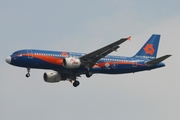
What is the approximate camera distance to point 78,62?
82.0m

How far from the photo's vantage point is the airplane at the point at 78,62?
8106 cm

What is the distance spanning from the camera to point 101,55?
273 feet

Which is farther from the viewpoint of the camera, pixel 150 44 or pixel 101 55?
pixel 150 44

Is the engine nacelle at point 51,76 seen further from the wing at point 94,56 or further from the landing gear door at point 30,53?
the landing gear door at point 30,53

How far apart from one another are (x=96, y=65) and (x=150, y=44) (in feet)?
44.4

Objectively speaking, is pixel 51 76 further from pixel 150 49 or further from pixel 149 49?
pixel 150 49

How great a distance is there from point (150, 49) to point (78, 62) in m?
16.3

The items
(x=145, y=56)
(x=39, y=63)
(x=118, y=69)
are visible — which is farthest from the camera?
(x=145, y=56)

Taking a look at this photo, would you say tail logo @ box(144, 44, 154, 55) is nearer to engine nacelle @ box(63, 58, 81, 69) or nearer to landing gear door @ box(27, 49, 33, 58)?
engine nacelle @ box(63, 58, 81, 69)

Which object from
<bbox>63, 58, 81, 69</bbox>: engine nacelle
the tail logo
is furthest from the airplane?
the tail logo

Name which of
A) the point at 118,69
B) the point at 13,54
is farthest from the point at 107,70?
the point at 13,54

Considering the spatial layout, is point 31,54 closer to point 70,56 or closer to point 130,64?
point 70,56

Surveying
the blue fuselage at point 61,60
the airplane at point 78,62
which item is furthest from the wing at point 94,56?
the blue fuselage at point 61,60

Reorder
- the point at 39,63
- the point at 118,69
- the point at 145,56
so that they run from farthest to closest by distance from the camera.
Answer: the point at 145,56
the point at 118,69
the point at 39,63
